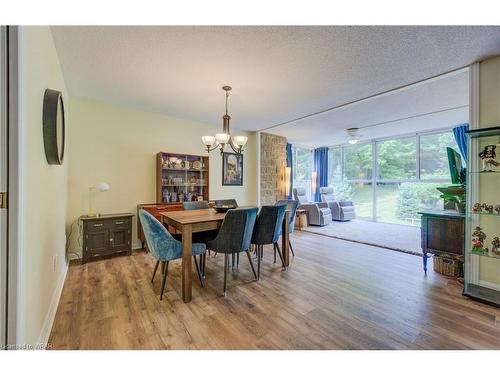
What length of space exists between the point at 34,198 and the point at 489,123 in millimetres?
4012

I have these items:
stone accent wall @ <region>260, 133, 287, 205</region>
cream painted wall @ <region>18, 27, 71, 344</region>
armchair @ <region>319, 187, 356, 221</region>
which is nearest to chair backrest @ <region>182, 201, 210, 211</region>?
cream painted wall @ <region>18, 27, 71, 344</region>

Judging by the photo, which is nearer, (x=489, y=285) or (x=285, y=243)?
(x=489, y=285)

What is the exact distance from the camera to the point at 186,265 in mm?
2051

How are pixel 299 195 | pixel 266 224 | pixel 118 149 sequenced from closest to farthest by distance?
pixel 266 224 → pixel 118 149 → pixel 299 195

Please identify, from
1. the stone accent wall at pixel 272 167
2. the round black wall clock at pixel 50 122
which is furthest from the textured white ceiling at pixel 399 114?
the round black wall clock at pixel 50 122

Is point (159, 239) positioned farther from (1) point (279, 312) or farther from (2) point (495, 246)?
(2) point (495, 246)

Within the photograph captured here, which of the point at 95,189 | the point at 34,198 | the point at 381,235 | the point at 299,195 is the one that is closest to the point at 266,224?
the point at 34,198

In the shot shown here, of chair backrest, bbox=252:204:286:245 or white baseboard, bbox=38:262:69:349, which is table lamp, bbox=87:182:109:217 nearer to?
white baseboard, bbox=38:262:69:349

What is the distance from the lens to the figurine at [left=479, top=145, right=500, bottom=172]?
7.02ft

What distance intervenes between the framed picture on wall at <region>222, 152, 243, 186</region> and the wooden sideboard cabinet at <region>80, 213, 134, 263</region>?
218 cm

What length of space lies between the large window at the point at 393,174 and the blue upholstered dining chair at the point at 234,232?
5.62 m

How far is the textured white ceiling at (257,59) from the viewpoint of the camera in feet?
6.04

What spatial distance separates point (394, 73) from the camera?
8.26 ft
